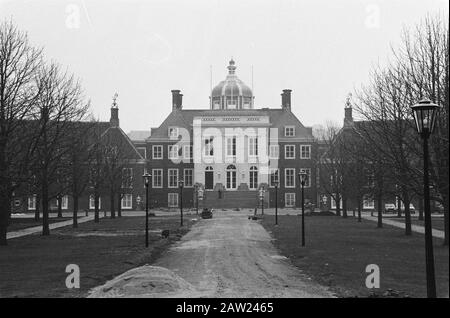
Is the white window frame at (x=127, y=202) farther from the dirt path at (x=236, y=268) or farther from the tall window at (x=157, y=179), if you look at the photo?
the dirt path at (x=236, y=268)

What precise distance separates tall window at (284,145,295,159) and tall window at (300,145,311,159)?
3.50 feet

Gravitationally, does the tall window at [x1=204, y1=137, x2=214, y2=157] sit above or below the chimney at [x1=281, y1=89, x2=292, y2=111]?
below

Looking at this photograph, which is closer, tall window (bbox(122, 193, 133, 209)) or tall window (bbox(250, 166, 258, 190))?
tall window (bbox(122, 193, 133, 209))

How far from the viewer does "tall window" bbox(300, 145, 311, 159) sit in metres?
79.9

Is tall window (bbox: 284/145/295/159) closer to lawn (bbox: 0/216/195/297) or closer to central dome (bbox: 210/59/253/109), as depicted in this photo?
central dome (bbox: 210/59/253/109)

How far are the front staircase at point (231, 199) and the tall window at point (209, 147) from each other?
544 centimetres

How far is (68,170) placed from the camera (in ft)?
120

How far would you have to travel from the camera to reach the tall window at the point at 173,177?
80.4m

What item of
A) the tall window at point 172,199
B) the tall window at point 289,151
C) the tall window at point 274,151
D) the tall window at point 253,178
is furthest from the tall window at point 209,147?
the tall window at point 289,151

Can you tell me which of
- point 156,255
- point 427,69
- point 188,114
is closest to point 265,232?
point 156,255

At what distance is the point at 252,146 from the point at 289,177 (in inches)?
247

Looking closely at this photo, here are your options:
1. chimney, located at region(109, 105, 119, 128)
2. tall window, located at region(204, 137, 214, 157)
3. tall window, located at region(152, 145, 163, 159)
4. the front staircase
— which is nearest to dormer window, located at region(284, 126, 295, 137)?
the front staircase
